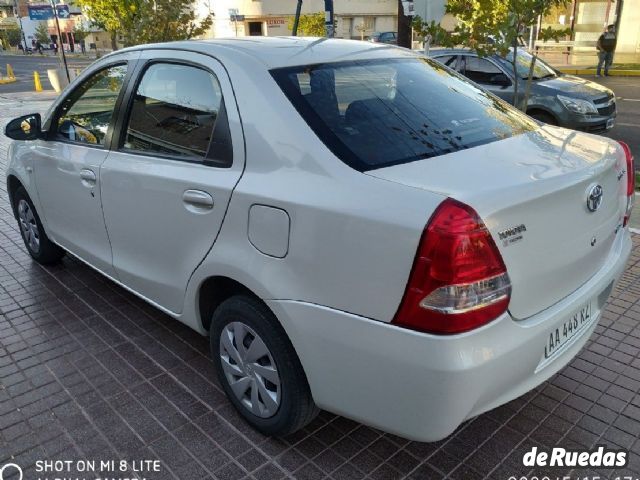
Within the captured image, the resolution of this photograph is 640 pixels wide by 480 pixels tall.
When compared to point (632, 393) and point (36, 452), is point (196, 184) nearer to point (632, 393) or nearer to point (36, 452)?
point (36, 452)

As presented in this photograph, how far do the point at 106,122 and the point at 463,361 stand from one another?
2.58m

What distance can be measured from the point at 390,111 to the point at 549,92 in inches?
288

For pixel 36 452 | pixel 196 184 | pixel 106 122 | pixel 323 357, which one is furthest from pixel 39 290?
pixel 323 357

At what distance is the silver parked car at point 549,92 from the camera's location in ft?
28.5

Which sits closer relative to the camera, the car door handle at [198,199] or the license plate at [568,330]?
the license plate at [568,330]

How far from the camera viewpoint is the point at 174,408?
289 cm

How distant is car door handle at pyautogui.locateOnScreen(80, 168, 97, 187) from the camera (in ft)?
10.9

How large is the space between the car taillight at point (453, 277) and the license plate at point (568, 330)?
419mm

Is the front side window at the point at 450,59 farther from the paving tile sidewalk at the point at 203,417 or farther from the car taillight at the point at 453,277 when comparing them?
the car taillight at the point at 453,277

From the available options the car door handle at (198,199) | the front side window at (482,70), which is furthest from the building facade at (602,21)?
the car door handle at (198,199)

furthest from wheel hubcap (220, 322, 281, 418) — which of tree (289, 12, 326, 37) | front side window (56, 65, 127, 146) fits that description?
tree (289, 12, 326, 37)

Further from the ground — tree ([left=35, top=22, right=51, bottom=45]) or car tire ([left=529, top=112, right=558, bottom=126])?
tree ([left=35, top=22, right=51, bottom=45])

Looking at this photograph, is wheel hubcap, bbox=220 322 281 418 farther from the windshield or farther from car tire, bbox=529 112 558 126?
car tire, bbox=529 112 558 126

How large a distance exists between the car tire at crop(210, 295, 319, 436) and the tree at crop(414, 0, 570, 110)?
4.36m
